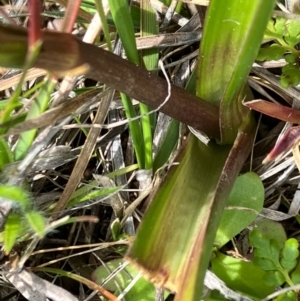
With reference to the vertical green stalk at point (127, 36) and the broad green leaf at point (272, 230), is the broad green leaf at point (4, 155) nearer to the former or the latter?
the vertical green stalk at point (127, 36)

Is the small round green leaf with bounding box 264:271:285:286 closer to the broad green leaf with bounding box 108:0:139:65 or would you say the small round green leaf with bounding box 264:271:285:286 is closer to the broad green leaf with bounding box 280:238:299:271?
the broad green leaf with bounding box 280:238:299:271

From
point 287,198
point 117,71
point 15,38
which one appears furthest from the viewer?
point 287,198

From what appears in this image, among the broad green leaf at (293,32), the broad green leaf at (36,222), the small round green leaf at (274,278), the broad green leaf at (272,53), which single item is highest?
the broad green leaf at (293,32)

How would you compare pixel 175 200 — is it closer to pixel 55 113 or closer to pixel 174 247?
pixel 174 247

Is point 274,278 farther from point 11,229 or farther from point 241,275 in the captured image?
point 11,229

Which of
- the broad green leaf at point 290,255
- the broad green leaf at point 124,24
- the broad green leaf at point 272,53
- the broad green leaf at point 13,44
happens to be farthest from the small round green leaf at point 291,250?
the broad green leaf at point 13,44

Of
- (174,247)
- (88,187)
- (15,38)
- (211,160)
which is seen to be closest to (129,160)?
(88,187)

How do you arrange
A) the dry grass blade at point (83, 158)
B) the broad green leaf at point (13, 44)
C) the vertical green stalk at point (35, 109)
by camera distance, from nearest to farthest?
the broad green leaf at point (13, 44) < the vertical green stalk at point (35, 109) < the dry grass blade at point (83, 158)

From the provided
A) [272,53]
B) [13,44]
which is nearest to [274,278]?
[272,53]
